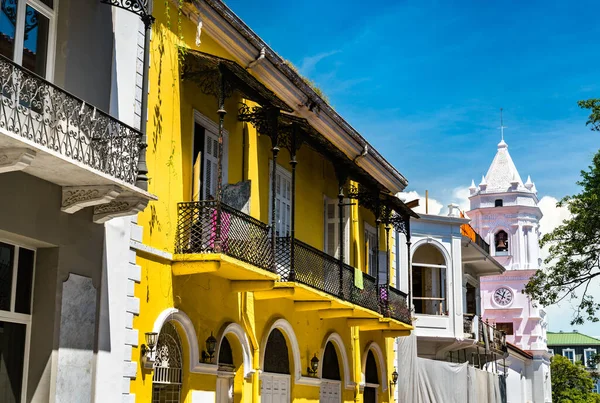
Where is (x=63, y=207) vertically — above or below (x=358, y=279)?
below

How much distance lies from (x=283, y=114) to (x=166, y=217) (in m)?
3.26

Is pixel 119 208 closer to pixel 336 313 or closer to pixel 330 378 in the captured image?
pixel 336 313

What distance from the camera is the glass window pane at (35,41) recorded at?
10023 millimetres

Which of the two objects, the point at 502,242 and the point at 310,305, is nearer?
the point at 310,305

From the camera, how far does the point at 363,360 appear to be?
21.3 metres

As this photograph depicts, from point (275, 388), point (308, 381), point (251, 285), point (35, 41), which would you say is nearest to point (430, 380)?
point (308, 381)

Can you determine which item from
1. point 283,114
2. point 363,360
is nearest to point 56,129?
point 283,114

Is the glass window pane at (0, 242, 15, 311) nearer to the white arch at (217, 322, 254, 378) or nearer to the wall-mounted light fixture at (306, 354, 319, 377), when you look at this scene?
the white arch at (217, 322, 254, 378)

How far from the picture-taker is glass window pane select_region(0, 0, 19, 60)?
9570 millimetres

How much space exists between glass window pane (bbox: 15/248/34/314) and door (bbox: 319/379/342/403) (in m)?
9.88

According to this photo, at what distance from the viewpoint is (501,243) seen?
62.7 meters

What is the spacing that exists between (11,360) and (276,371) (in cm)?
764

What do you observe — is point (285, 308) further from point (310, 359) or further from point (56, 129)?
point (56, 129)

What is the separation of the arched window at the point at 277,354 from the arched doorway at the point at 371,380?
5.10 meters
